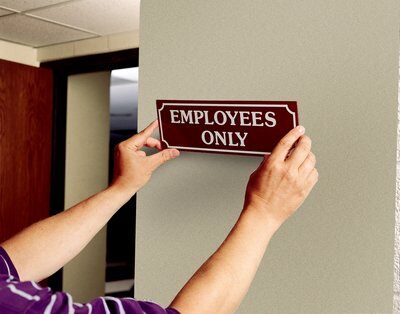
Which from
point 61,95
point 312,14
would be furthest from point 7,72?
point 312,14

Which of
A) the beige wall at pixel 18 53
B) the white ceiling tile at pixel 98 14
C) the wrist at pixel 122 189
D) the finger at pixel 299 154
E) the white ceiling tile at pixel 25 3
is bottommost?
the wrist at pixel 122 189

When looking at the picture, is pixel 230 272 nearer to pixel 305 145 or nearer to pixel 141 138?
pixel 305 145

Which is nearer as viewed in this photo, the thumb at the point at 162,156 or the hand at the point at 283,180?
the hand at the point at 283,180

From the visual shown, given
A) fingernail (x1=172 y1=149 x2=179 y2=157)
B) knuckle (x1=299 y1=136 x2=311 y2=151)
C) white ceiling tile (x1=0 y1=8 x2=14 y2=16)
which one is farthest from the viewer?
white ceiling tile (x1=0 y1=8 x2=14 y2=16)

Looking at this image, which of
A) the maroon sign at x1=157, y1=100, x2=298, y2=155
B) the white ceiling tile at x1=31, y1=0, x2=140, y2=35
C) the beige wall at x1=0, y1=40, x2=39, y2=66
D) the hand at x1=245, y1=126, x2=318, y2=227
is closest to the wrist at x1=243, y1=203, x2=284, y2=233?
the hand at x1=245, y1=126, x2=318, y2=227

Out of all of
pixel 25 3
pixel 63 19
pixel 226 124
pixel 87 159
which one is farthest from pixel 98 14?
pixel 226 124

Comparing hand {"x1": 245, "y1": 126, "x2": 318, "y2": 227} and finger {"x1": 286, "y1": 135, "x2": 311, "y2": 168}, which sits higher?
finger {"x1": 286, "y1": 135, "x2": 311, "y2": 168}

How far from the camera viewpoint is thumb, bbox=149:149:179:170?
2.77 ft

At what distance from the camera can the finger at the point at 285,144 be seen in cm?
62

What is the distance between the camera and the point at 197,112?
75 cm

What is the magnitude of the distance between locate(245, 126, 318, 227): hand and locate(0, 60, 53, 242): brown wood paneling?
107 inches

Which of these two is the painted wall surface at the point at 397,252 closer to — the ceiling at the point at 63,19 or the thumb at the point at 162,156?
the thumb at the point at 162,156

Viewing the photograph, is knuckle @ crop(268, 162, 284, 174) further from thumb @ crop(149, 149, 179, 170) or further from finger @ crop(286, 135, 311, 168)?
thumb @ crop(149, 149, 179, 170)

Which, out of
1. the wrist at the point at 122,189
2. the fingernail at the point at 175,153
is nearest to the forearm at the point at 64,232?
the wrist at the point at 122,189
